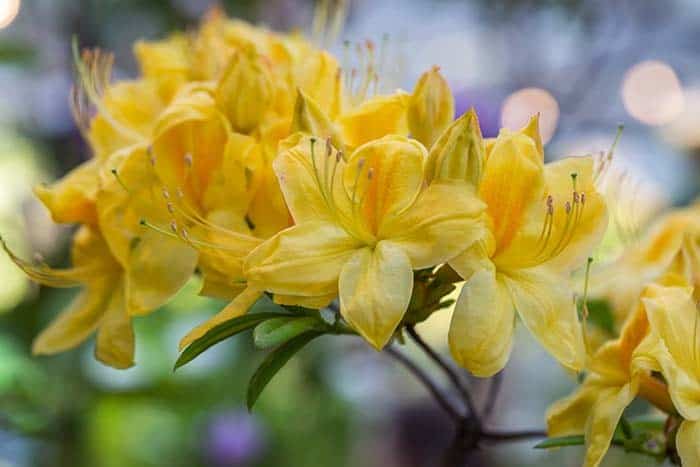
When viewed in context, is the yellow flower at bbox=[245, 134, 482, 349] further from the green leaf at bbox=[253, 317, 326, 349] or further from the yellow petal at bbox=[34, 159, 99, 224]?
the yellow petal at bbox=[34, 159, 99, 224]

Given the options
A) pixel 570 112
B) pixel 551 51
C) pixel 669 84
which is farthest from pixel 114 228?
pixel 669 84

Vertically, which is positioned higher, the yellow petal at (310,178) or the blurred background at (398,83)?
the yellow petal at (310,178)

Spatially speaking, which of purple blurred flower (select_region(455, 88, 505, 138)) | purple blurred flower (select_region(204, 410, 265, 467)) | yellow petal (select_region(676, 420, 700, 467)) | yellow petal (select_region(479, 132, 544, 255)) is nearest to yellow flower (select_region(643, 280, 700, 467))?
yellow petal (select_region(676, 420, 700, 467))

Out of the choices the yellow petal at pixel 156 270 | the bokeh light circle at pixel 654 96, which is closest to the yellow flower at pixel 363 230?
the yellow petal at pixel 156 270

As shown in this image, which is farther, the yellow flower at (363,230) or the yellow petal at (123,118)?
the yellow petal at (123,118)

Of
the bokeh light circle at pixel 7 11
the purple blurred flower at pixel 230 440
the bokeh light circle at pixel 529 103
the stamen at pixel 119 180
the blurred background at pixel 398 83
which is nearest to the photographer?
the stamen at pixel 119 180

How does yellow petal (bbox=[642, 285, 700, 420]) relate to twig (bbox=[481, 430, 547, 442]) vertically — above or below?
above

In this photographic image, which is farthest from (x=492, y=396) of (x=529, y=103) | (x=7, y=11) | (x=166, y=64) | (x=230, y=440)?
(x=529, y=103)

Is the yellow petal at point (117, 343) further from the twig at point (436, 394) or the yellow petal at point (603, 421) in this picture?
the yellow petal at point (603, 421)
